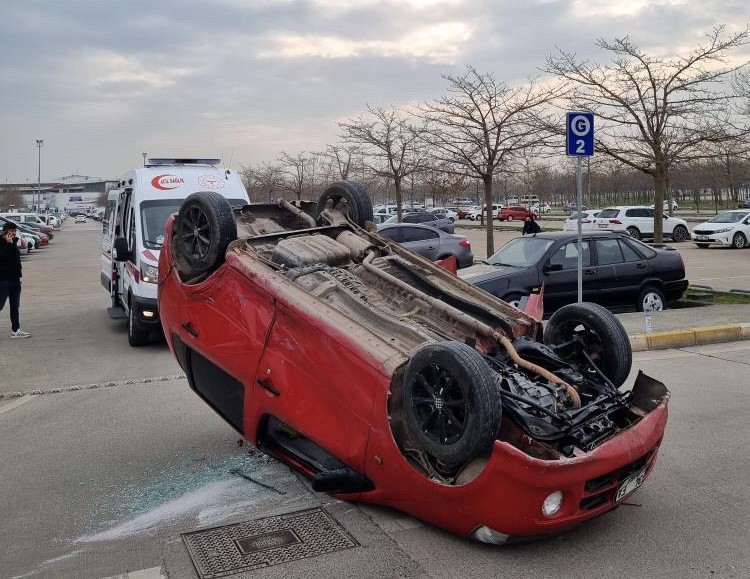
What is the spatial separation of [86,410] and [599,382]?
5.13 m

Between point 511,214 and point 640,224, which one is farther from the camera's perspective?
point 511,214

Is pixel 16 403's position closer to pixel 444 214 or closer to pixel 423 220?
pixel 423 220

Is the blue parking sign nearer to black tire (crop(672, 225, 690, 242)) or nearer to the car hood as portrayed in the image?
the car hood

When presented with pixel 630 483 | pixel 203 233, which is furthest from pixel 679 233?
pixel 630 483

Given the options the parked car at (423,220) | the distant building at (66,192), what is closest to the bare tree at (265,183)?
the parked car at (423,220)

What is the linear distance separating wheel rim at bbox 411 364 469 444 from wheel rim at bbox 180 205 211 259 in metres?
2.07

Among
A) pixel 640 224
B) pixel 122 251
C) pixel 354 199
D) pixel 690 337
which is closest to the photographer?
pixel 354 199

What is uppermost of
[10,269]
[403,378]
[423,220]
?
[423,220]

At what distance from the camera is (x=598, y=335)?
485cm

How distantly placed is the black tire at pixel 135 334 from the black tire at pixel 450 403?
754cm

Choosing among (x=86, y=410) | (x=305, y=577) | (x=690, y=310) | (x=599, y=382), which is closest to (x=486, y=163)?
(x=690, y=310)

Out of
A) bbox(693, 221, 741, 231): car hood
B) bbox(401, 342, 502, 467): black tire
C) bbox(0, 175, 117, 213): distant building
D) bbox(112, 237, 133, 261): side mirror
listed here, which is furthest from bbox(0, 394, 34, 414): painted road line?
bbox(0, 175, 117, 213): distant building

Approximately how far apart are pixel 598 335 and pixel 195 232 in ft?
9.46

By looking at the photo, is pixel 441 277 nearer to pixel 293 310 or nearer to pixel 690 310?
pixel 293 310
